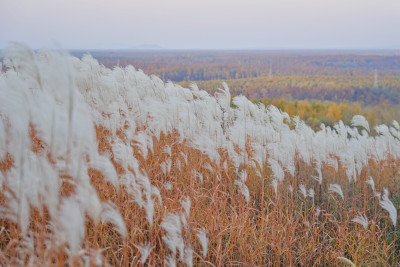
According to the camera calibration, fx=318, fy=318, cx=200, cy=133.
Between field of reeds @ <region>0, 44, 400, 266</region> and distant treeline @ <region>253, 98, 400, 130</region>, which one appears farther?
distant treeline @ <region>253, 98, 400, 130</region>

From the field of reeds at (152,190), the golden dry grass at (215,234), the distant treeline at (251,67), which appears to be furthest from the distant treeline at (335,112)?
the golden dry grass at (215,234)

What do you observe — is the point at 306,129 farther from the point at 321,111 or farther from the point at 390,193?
the point at 321,111

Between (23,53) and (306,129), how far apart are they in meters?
3.58

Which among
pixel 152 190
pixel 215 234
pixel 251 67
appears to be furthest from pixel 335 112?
pixel 251 67

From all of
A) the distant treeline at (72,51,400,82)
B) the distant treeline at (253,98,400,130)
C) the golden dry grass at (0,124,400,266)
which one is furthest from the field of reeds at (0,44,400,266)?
the distant treeline at (72,51,400,82)

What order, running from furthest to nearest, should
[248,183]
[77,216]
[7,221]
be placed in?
[248,183], [7,221], [77,216]

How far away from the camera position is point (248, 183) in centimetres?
361

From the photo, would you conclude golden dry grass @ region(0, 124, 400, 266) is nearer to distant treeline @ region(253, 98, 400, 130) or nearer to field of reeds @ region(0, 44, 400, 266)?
field of reeds @ region(0, 44, 400, 266)

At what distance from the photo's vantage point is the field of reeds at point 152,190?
1148mm

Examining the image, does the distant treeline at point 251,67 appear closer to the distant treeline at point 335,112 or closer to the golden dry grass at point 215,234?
the distant treeline at point 335,112

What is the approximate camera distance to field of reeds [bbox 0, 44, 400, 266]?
1148 millimetres

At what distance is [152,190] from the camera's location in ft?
7.11

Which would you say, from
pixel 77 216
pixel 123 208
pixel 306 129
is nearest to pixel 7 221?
pixel 123 208

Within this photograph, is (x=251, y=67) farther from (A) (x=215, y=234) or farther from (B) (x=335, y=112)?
(A) (x=215, y=234)
